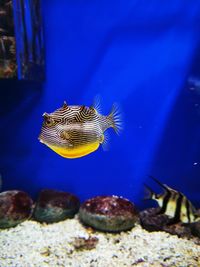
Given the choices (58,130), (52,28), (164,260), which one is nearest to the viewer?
(58,130)

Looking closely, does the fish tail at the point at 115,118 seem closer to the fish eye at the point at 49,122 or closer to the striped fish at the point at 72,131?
the striped fish at the point at 72,131

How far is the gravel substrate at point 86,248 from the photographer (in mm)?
3929

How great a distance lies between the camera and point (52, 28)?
17.6 feet

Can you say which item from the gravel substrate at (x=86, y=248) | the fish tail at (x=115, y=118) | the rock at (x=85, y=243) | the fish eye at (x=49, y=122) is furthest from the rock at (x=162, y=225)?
the fish eye at (x=49, y=122)

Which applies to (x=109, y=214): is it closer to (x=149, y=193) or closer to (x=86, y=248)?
(x=86, y=248)

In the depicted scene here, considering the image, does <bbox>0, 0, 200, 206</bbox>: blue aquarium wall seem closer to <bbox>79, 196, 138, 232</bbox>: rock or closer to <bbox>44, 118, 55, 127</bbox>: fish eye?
<bbox>79, 196, 138, 232</bbox>: rock

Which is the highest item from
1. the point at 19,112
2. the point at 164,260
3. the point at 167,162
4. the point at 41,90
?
the point at 41,90

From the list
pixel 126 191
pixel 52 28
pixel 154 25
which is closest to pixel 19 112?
pixel 52 28

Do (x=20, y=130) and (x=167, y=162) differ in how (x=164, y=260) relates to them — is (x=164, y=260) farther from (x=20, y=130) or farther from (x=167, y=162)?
(x=20, y=130)

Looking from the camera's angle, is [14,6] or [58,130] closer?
[58,130]

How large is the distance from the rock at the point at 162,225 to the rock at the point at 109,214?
175 mm

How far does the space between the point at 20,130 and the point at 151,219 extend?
9.72 ft

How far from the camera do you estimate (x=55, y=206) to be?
5164mm

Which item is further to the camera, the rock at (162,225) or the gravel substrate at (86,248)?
the rock at (162,225)
